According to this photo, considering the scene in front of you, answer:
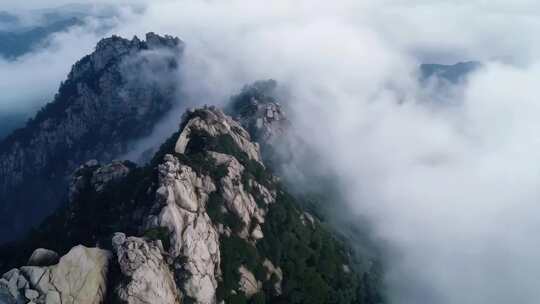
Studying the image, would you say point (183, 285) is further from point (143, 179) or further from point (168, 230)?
point (143, 179)

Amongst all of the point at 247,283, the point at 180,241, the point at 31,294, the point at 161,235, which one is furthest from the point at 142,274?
the point at 247,283

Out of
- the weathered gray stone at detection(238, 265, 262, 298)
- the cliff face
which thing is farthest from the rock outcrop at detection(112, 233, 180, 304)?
the weathered gray stone at detection(238, 265, 262, 298)

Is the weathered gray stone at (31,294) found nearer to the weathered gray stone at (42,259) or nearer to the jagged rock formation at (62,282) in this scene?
the jagged rock formation at (62,282)

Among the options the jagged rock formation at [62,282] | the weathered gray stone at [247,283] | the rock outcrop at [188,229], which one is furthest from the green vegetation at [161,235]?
the weathered gray stone at [247,283]

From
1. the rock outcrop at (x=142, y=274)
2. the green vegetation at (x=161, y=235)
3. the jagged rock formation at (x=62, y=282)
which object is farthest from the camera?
the green vegetation at (x=161, y=235)

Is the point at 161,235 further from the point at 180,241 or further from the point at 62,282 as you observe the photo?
the point at 62,282

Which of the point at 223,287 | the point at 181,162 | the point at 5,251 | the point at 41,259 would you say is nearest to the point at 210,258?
the point at 223,287

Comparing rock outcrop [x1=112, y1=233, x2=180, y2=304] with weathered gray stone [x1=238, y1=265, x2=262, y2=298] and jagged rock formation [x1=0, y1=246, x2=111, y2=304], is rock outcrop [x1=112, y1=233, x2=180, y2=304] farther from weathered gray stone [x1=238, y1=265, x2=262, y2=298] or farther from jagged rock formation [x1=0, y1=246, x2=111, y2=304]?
weathered gray stone [x1=238, y1=265, x2=262, y2=298]

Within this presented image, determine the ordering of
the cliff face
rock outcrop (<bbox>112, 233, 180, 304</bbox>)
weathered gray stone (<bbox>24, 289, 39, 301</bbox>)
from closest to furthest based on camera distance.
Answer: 1. weathered gray stone (<bbox>24, 289, 39, 301</bbox>)
2. rock outcrop (<bbox>112, 233, 180, 304</bbox>)
3. the cliff face

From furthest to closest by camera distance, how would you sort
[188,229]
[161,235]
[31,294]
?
[188,229]
[161,235]
[31,294]
